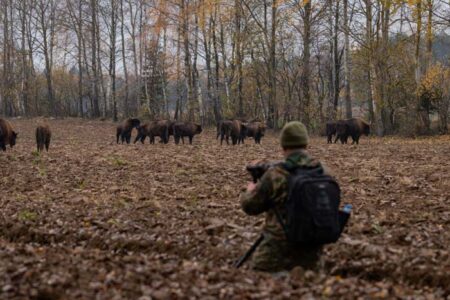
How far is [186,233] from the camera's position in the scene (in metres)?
8.53

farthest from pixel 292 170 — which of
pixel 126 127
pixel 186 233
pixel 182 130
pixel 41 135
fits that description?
pixel 126 127

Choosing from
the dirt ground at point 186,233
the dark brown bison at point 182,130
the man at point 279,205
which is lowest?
the dirt ground at point 186,233

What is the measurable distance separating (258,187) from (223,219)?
150 inches

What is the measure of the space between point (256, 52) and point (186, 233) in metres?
36.4

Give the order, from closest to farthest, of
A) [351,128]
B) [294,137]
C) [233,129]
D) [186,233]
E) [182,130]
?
1. [294,137]
2. [186,233]
3. [233,129]
4. [351,128]
5. [182,130]

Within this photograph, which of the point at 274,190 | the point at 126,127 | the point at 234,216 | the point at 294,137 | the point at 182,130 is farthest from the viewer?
the point at 126,127

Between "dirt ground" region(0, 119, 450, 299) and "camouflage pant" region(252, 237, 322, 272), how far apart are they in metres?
0.16

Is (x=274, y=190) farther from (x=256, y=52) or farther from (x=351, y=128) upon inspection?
(x=256, y=52)

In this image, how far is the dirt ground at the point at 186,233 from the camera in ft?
17.6

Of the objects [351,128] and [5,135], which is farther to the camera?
[351,128]

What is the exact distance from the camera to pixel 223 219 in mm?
9258

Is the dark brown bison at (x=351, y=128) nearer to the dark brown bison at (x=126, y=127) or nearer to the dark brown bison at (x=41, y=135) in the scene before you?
the dark brown bison at (x=126, y=127)

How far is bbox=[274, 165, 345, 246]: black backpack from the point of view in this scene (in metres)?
5.31

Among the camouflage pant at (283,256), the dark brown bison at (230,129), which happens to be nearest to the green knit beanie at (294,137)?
the camouflage pant at (283,256)
